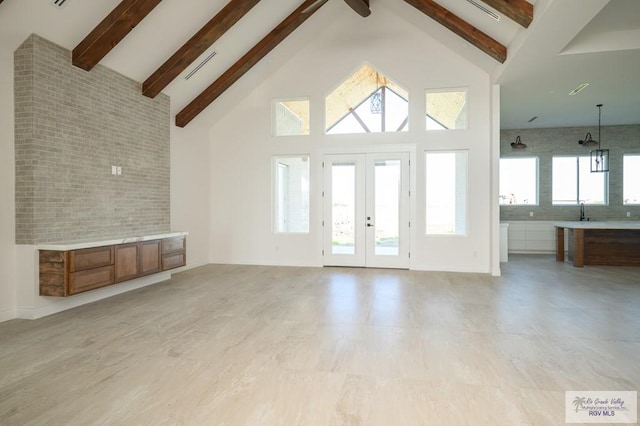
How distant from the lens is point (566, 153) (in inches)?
357

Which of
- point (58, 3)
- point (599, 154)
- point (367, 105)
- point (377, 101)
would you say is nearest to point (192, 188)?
point (58, 3)

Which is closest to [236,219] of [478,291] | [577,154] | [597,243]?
[478,291]

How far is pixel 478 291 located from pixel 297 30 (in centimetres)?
569

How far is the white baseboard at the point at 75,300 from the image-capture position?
3.87m

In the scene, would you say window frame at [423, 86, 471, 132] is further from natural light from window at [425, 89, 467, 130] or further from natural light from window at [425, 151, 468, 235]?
natural light from window at [425, 151, 468, 235]

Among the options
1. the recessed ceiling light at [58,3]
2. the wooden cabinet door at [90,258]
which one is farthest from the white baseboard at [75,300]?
the recessed ceiling light at [58,3]

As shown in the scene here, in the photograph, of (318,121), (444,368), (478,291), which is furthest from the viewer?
(318,121)

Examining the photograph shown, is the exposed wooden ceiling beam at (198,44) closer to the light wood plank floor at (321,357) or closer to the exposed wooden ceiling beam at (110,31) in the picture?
the exposed wooden ceiling beam at (110,31)

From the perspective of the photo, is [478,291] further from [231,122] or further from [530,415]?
[231,122]

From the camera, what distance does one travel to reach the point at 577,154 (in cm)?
905

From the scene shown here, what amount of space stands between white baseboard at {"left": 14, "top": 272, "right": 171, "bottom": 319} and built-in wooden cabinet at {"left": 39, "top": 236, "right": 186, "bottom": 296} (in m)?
0.21

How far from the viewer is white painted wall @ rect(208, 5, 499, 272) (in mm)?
6383

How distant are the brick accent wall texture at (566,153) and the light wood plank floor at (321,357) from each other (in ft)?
15.5

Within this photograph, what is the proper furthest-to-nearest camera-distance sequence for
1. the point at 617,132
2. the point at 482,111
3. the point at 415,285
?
the point at 617,132 < the point at 482,111 < the point at 415,285
